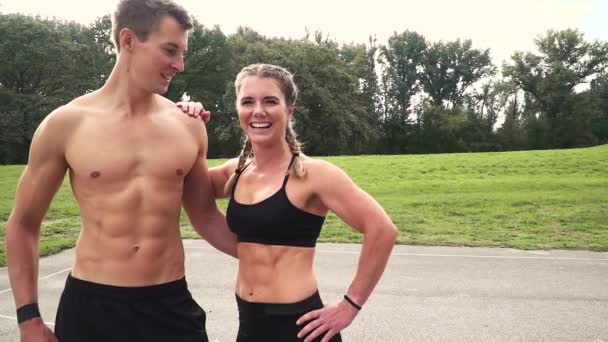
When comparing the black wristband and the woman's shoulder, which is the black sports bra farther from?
the black wristband

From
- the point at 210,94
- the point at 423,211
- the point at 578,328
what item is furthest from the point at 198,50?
the point at 578,328

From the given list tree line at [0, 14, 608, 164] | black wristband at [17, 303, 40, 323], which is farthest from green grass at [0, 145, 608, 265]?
tree line at [0, 14, 608, 164]

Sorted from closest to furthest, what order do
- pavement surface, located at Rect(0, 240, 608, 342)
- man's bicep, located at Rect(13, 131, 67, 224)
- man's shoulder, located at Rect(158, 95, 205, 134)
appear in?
man's bicep, located at Rect(13, 131, 67, 224), man's shoulder, located at Rect(158, 95, 205, 134), pavement surface, located at Rect(0, 240, 608, 342)

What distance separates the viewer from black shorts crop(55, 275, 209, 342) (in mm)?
2203

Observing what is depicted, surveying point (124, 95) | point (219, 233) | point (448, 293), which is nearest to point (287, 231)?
point (219, 233)

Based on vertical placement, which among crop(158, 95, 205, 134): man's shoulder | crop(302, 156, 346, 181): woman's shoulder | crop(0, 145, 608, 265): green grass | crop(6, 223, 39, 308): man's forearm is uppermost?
crop(158, 95, 205, 134): man's shoulder

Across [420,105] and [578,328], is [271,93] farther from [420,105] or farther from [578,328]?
[420,105]

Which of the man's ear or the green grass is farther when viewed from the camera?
the green grass

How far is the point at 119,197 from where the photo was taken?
7.22ft

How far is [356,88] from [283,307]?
39.7 metres

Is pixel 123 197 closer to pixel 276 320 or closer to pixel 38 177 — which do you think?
pixel 38 177

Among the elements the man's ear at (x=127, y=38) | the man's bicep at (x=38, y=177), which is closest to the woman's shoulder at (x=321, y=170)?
the man's ear at (x=127, y=38)

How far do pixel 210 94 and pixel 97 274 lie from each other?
36.2m

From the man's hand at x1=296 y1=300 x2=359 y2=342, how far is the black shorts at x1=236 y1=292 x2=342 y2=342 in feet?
0.13
